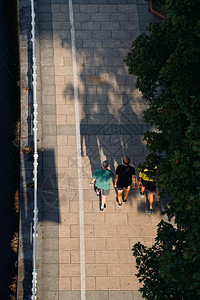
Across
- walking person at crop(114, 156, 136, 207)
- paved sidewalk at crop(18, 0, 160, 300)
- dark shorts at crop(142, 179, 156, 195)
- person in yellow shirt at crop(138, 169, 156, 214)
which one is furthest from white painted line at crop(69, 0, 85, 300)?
dark shorts at crop(142, 179, 156, 195)

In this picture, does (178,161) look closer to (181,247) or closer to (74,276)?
(181,247)

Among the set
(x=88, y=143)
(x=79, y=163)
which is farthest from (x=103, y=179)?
(x=88, y=143)

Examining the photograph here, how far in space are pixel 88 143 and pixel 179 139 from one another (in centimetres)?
522

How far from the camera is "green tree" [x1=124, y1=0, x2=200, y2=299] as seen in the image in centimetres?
834

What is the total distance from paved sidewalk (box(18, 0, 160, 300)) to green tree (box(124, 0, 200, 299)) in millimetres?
3104

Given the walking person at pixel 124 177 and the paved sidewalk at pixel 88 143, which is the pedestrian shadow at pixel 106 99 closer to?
the paved sidewalk at pixel 88 143

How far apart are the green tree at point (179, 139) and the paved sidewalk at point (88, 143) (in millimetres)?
3104

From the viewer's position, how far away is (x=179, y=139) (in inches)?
364

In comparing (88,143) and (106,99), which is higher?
(106,99)

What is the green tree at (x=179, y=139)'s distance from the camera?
8.34 m

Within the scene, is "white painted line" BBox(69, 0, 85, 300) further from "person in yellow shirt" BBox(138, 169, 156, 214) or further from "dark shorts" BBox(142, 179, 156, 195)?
"dark shorts" BBox(142, 179, 156, 195)

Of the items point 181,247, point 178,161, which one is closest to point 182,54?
point 178,161

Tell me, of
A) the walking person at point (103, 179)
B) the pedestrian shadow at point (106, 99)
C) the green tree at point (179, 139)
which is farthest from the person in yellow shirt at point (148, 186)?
the green tree at point (179, 139)

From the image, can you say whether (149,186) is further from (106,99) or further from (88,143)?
(106,99)
